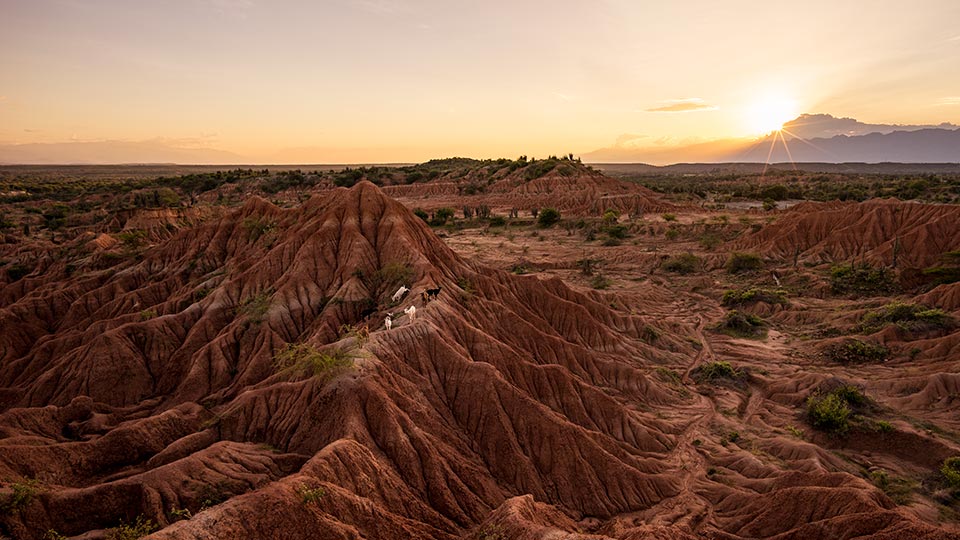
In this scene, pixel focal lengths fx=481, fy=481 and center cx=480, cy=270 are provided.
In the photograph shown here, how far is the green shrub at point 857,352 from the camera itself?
3612cm

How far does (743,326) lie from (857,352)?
936cm

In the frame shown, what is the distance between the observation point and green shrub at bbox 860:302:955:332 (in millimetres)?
36812

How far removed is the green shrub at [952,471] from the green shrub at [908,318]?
16.9 meters

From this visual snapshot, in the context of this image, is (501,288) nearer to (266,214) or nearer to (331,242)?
(331,242)

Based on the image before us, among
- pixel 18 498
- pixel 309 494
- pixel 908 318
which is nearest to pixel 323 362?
pixel 309 494

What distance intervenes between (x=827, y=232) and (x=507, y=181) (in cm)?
8660

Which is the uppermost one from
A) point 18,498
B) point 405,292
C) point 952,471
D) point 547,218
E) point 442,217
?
point 547,218

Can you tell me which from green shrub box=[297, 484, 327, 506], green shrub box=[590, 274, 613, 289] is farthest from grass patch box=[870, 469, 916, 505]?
green shrub box=[590, 274, 613, 289]

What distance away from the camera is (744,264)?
6431cm

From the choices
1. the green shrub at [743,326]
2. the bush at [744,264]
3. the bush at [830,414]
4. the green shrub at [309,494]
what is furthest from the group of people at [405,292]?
the bush at [744,264]

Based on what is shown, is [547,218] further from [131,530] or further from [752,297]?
[131,530]

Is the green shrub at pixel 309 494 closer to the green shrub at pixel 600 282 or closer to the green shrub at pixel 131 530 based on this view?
the green shrub at pixel 131 530

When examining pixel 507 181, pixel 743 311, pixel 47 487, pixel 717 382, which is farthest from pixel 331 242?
pixel 507 181

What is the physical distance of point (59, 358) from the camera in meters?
31.4
